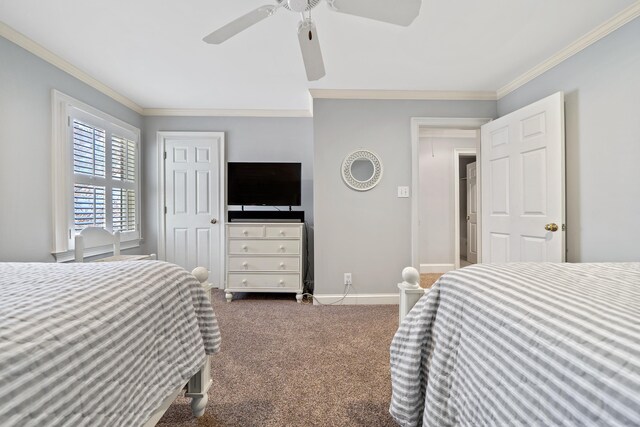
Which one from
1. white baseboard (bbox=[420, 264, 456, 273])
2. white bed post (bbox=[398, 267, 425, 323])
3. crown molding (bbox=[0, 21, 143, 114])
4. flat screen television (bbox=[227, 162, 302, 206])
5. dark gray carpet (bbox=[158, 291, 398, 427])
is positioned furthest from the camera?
white baseboard (bbox=[420, 264, 456, 273])

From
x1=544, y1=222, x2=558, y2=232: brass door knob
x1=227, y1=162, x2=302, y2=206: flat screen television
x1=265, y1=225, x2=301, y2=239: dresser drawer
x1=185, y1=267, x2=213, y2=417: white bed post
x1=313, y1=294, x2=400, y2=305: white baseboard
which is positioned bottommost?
x1=313, y1=294, x2=400, y2=305: white baseboard

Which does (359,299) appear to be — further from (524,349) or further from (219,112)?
(219,112)

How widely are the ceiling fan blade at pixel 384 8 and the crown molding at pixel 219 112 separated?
85.4 inches

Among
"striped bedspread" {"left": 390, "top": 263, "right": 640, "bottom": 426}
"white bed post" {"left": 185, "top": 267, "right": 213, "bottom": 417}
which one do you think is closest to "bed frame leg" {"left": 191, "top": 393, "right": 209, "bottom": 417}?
"white bed post" {"left": 185, "top": 267, "right": 213, "bottom": 417}

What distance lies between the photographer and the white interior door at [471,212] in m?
5.01

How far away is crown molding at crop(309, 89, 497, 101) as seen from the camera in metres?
2.88

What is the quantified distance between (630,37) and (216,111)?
11.9ft

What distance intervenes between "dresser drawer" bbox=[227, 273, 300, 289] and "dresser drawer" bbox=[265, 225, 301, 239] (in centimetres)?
43

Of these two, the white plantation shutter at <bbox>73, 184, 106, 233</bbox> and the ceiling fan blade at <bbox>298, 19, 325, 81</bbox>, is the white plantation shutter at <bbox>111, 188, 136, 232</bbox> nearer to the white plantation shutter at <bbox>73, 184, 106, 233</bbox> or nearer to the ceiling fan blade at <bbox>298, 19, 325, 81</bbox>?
the white plantation shutter at <bbox>73, 184, 106, 233</bbox>

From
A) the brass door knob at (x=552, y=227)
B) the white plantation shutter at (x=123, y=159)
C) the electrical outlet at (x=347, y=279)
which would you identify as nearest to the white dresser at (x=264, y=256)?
the electrical outlet at (x=347, y=279)

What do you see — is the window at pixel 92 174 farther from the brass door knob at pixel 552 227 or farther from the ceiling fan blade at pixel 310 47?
the brass door knob at pixel 552 227

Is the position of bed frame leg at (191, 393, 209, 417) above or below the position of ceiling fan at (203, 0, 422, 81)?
below

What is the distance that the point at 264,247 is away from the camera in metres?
3.06

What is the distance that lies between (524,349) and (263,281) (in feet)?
8.87
